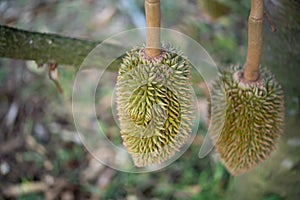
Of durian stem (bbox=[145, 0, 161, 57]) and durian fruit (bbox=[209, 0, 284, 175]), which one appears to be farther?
durian fruit (bbox=[209, 0, 284, 175])

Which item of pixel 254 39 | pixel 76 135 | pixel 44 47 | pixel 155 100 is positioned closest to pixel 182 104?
pixel 155 100

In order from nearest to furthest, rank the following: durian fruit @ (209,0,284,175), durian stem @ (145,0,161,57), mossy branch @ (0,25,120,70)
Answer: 1. durian stem @ (145,0,161,57)
2. durian fruit @ (209,0,284,175)
3. mossy branch @ (0,25,120,70)

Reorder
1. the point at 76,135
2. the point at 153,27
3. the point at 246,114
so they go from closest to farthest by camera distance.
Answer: the point at 153,27 → the point at 246,114 → the point at 76,135

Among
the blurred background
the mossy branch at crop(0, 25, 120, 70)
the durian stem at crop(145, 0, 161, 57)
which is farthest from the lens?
the blurred background

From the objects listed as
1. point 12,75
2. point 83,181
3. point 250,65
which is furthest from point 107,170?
point 250,65

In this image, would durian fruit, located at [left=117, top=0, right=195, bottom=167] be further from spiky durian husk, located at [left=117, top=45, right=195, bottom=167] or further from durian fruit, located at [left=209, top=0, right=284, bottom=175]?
durian fruit, located at [left=209, top=0, right=284, bottom=175]

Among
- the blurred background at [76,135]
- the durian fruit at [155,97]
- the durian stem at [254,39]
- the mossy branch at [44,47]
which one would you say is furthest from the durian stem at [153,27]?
the blurred background at [76,135]

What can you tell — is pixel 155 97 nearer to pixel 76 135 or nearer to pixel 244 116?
pixel 244 116

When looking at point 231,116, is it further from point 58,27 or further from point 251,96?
point 58,27

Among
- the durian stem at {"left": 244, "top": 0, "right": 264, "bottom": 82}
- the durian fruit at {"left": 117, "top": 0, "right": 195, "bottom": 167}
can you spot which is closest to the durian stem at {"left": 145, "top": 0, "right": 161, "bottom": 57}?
the durian fruit at {"left": 117, "top": 0, "right": 195, "bottom": 167}
